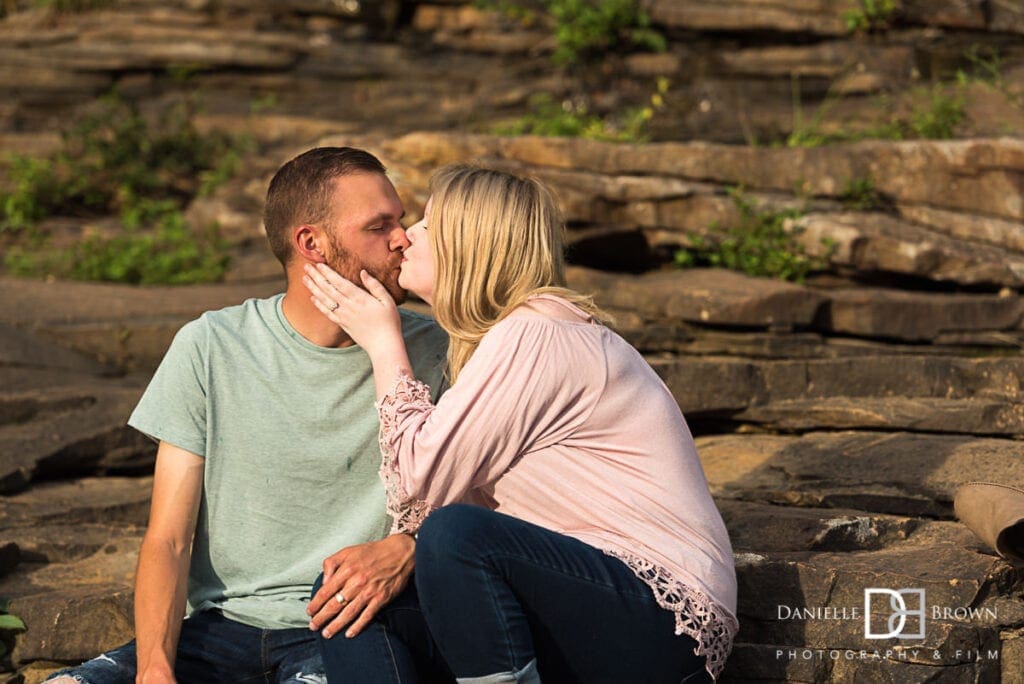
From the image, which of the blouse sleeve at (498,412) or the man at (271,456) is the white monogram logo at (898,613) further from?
Answer: the man at (271,456)

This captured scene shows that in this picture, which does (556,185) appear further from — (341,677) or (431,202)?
(341,677)

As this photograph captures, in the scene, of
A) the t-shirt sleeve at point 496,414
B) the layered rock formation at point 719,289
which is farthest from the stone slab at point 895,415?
the t-shirt sleeve at point 496,414

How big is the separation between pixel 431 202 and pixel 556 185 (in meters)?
4.61

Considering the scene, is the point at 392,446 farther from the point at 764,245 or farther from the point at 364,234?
the point at 764,245

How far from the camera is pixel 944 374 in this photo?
5.73 meters

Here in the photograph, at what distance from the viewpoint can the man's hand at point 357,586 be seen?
3160mm

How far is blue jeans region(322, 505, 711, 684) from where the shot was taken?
296 centimetres

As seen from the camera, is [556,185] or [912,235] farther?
[556,185]

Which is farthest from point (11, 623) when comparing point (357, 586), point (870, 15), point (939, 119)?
point (870, 15)

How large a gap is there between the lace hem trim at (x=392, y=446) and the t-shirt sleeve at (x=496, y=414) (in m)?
0.04

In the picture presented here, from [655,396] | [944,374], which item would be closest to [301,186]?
[655,396]

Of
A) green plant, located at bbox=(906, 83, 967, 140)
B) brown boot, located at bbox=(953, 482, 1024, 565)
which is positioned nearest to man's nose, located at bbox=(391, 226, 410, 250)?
brown boot, located at bbox=(953, 482, 1024, 565)

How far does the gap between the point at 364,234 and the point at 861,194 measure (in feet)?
15.3

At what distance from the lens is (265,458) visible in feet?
11.9
